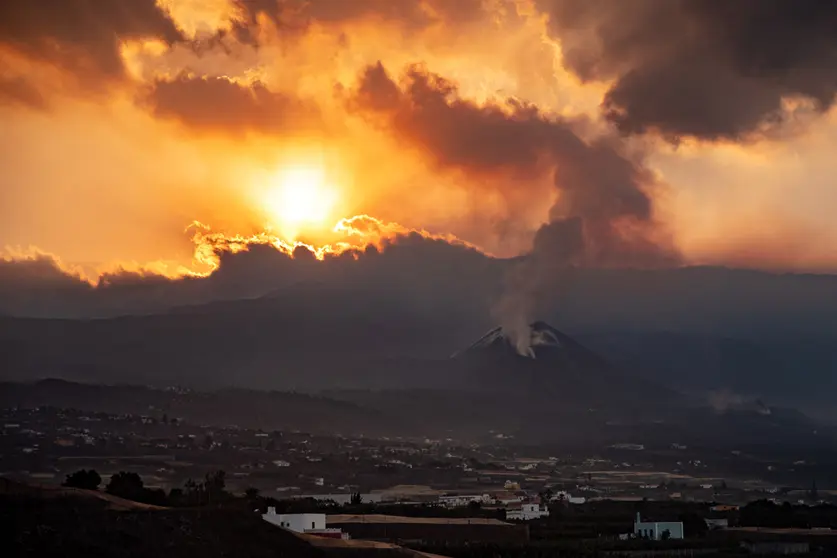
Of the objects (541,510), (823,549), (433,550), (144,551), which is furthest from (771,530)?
(144,551)

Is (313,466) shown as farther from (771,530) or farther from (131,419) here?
(771,530)

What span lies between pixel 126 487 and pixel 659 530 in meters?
38.6

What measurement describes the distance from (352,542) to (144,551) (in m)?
20.0

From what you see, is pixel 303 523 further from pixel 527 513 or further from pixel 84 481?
pixel 527 513

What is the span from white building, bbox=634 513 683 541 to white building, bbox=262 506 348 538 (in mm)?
25032

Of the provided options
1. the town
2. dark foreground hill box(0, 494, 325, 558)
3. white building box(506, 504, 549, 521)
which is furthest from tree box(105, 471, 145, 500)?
white building box(506, 504, 549, 521)

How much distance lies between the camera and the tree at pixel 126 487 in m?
79.8

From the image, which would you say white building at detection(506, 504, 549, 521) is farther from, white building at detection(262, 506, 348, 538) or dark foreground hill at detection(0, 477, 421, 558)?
dark foreground hill at detection(0, 477, 421, 558)

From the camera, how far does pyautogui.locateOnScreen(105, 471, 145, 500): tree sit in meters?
79.8

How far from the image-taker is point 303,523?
81312 millimetres

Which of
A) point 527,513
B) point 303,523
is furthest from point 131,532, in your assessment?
point 527,513

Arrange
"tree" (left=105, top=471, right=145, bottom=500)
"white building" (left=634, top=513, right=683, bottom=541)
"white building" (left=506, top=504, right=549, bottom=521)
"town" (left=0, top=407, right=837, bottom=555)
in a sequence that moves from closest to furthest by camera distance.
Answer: "tree" (left=105, top=471, right=145, bottom=500) < "town" (left=0, top=407, right=837, bottom=555) < "white building" (left=634, top=513, right=683, bottom=541) < "white building" (left=506, top=504, right=549, bottom=521)

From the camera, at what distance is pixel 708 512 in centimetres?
11450

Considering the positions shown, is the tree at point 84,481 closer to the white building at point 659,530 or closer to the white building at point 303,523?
the white building at point 303,523
